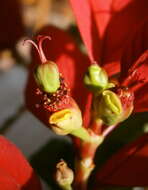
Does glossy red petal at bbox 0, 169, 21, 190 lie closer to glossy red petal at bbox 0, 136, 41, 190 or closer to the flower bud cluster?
glossy red petal at bbox 0, 136, 41, 190

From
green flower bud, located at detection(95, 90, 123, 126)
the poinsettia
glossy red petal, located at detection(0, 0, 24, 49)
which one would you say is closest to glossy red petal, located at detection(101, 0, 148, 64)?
the poinsettia

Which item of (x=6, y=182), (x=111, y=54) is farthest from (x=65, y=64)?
(x=6, y=182)

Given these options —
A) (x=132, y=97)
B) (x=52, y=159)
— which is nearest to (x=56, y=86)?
(x=132, y=97)

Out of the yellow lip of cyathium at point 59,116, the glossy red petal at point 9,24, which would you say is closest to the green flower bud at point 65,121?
the yellow lip of cyathium at point 59,116

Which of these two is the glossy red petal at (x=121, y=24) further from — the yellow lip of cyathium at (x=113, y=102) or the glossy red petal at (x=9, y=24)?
the glossy red petal at (x=9, y=24)

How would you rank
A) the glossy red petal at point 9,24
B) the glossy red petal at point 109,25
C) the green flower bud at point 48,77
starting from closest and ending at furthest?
the green flower bud at point 48,77
the glossy red petal at point 109,25
the glossy red petal at point 9,24
